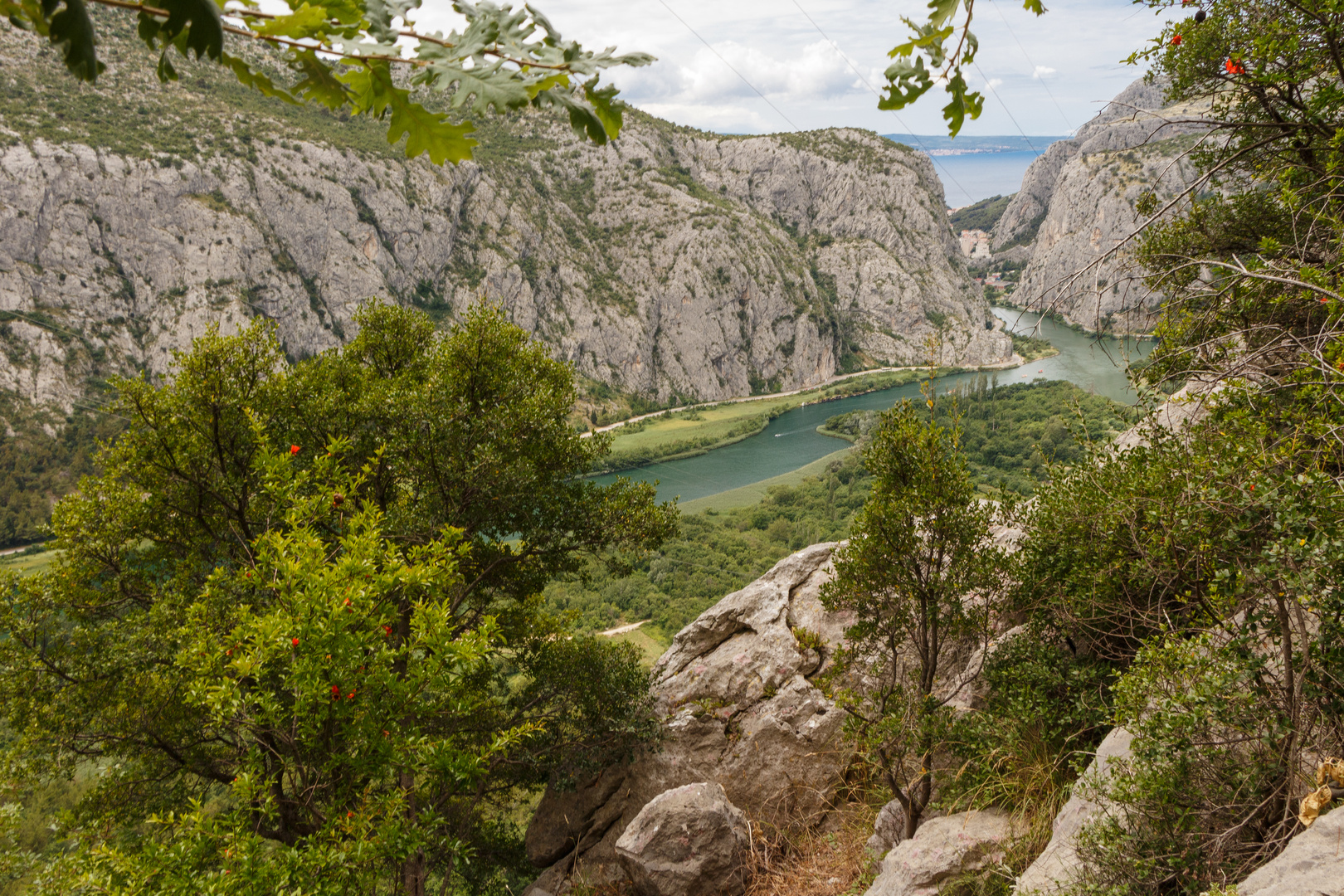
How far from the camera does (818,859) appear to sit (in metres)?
7.69

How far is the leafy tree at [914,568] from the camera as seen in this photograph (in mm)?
6082

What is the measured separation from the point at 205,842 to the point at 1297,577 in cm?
644

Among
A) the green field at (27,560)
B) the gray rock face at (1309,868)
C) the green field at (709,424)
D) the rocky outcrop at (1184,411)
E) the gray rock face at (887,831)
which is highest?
the rocky outcrop at (1184,411)

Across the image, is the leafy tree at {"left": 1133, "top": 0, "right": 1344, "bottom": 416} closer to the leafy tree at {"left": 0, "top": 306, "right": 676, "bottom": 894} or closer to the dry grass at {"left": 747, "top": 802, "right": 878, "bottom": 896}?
the dry grass at {"left": 747, "top": 802, "right": 878, "bottom": 896}

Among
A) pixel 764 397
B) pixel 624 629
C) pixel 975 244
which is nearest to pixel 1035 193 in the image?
pixel 975 244

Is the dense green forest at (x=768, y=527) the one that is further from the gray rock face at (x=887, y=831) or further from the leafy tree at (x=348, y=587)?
the gray rock face at (x=887, y=831)

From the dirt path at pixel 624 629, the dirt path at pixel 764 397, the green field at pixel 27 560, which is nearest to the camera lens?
the dirt path at pixel 624 629

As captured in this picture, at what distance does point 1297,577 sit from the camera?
3320 mm

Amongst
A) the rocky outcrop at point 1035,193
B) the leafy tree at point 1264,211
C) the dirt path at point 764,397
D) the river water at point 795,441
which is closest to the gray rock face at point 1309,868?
the leafy tree at point 1264,211

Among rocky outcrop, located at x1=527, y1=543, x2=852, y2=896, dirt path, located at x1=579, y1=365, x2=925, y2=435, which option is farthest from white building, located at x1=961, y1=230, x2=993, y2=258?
rocky outcrop, located at x1=527, y1=543, x2=852, y2=896

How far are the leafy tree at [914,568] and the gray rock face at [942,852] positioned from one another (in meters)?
0.45

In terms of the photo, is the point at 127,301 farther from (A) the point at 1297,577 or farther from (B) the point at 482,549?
(A) the point at 1297,577

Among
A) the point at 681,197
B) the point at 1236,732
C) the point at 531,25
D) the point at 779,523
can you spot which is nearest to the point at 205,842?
the point at 531,25

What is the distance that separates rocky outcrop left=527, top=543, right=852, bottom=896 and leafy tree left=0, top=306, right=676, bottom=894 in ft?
2.01
